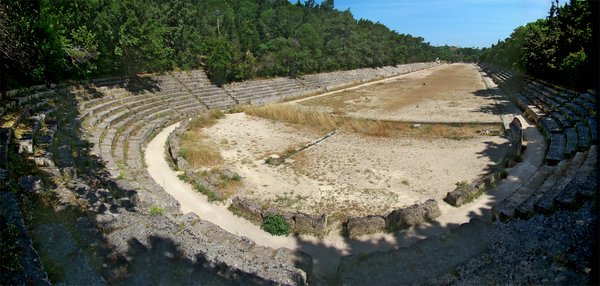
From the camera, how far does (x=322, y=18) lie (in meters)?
75.7

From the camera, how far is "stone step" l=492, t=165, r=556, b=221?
10038 millimetres

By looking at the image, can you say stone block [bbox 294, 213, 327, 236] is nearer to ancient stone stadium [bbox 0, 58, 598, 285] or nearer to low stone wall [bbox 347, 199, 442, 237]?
ancient stone stadium [bbox 0, 58, 598, 285]

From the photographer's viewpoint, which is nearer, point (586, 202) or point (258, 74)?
point (586, 202)

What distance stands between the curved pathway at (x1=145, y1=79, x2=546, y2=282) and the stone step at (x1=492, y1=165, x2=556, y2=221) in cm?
60

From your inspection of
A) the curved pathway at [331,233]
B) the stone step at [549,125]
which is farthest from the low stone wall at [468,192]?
the stone step at [549,125]

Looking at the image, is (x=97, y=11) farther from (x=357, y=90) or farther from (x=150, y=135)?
(x=357, y=90)

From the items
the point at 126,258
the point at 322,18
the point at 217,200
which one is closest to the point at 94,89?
the point at 217,200

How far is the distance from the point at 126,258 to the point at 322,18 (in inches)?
2961

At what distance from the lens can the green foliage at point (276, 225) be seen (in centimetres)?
1041

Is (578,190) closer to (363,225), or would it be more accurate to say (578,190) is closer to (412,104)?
(363,225)

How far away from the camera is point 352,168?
1577 cm

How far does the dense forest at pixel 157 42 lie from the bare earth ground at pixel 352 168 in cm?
952

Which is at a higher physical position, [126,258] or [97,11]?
[97,11]

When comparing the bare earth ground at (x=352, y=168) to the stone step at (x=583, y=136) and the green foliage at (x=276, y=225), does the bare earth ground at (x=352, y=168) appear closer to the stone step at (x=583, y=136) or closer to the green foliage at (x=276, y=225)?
the green foliage at (x=276, y=225)
